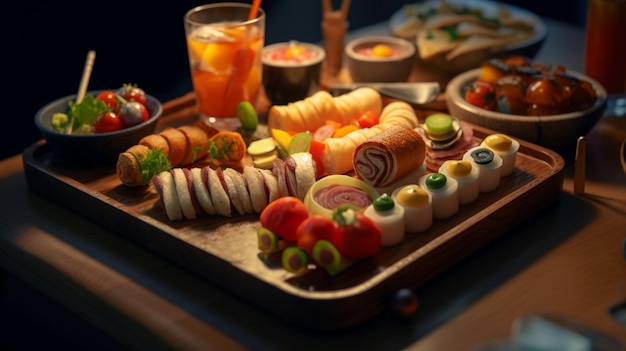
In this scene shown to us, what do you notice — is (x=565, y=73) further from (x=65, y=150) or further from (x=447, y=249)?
(x=65, y=150)

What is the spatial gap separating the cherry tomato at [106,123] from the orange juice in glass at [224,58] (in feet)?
0.80

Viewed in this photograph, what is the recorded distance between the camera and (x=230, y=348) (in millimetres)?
1116

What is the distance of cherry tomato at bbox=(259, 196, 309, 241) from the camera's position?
127 cm

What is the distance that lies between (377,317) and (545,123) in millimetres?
667

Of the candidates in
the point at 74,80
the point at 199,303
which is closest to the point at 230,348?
the point at 199,303

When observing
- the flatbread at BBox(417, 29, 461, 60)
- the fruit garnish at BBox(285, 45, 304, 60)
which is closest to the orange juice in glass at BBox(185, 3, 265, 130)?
the fruit garnish at BBox(285, 45, 304, 60)

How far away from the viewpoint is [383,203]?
51.1 inches

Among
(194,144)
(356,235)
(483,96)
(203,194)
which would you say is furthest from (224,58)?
(356,235)

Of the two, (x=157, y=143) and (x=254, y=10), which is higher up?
(x=254, y=10)

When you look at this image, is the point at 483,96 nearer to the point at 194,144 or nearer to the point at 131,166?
the point at 194,144

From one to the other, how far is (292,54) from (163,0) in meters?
0.63

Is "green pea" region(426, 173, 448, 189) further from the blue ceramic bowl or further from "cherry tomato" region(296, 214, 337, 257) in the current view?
the blue ceramic bowl

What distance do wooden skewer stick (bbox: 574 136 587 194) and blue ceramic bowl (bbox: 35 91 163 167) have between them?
2.79ft

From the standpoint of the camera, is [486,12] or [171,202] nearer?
[171,202]
